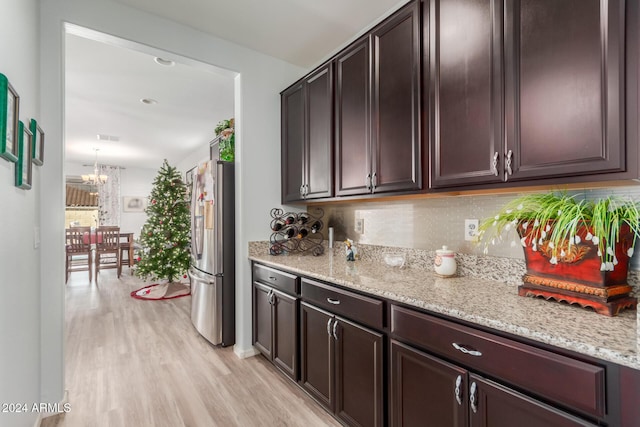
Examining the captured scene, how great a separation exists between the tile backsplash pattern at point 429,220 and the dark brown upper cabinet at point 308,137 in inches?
16.2

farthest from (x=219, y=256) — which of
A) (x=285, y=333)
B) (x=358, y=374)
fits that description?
(x=358, y=374)

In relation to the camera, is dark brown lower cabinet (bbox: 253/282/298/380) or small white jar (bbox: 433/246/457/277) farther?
dark brown lower cabinet (bbox: 253/282/298/380)

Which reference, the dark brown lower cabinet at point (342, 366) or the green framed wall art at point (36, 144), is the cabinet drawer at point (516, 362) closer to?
the dark brown lower cabinet at point (342, 366)

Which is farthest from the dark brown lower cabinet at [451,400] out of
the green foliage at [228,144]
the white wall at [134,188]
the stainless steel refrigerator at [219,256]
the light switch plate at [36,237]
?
the white wall at [134,188]

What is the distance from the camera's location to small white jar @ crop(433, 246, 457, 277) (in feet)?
5.62

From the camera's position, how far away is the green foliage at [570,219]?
1061 millimetres

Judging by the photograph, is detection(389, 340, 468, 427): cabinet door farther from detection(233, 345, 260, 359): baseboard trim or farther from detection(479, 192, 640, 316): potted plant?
detection(233, 345, 260, 359): baseboard trim

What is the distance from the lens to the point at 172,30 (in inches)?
93.1

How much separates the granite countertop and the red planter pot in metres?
0.04

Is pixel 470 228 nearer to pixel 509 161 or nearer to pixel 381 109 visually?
pixel 509 161

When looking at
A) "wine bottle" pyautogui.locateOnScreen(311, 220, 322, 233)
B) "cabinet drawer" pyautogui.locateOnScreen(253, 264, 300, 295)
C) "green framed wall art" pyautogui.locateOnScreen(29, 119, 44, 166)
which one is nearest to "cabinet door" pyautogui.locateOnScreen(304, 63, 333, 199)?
"wine bottle" pyautogui.locateOnScreen(311, 220, 322, 233)

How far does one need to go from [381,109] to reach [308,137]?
2.60 feet

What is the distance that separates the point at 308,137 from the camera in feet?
8.29

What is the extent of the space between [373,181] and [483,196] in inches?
24.4
